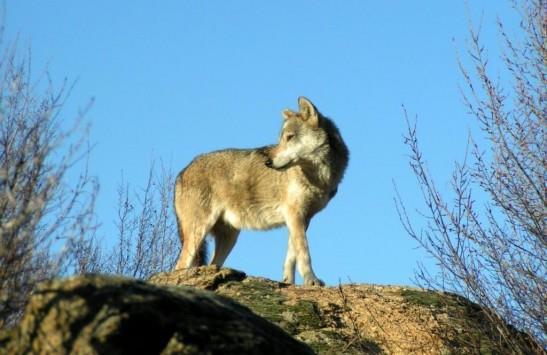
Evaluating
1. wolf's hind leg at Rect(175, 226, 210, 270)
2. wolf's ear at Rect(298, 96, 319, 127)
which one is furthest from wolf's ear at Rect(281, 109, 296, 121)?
wolf's hind leg at Rect(175, 226, 210, 270)

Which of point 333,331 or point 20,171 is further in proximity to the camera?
point 333,331

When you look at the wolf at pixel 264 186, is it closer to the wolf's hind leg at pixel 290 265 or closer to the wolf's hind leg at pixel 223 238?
the wolf's hind leg at pixel 223 238

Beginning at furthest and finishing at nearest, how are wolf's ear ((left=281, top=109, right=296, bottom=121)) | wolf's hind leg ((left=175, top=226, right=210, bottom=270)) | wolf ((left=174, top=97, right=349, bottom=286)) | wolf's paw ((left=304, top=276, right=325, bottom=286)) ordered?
wolf's ear ((left=281, top=109, right=296, bottom=121)), wolf's hind leg ((left=175, top=226, right=210, bottom=270)), wolf ((left=174, top=97, right=349, bottom=286)), wolf's paw ((left=304, top=276, right=325, bottom=286))

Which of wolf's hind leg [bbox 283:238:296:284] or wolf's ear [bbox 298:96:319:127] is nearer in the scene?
wolf's hind leg [bbox 283:238:296:284]

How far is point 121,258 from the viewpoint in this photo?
18422 millimetres

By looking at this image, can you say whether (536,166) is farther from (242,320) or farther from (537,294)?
(242,320)

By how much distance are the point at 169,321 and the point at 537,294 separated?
14.1 feet

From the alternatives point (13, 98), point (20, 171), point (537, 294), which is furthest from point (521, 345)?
point (13, 98)

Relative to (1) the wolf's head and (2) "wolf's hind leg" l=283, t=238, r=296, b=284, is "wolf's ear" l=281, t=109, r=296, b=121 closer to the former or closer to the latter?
(1) the wolf's head

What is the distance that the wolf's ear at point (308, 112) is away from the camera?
12969 millimetres

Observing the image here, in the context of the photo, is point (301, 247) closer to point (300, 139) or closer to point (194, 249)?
point (300, 139)

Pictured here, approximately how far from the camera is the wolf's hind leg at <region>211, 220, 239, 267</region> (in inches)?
514

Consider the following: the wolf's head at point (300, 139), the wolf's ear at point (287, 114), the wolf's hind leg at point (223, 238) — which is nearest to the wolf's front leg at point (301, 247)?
the wolf's head at point (300, 139)

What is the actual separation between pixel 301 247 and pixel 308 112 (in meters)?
2.42
